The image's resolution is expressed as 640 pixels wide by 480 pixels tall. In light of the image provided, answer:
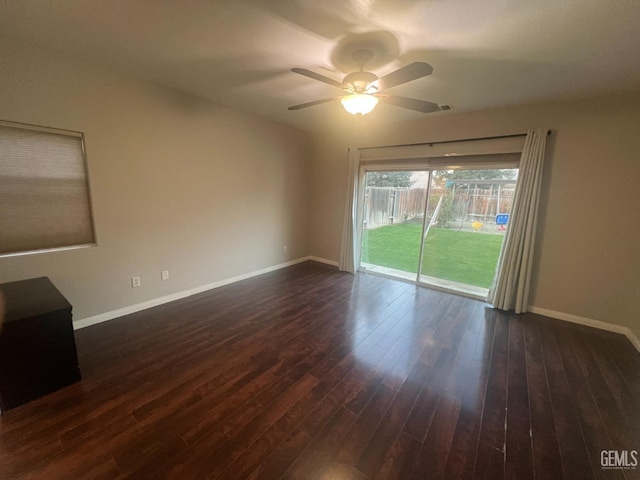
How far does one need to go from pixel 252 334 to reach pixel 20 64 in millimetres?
3041

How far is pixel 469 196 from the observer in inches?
144

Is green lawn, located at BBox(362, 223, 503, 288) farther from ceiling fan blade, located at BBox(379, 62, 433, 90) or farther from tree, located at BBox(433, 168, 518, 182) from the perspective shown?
ceiling fan blade, located at BBox(379, 62, 433, 90)

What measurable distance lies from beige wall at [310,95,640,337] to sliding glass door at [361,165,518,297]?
0.49 m

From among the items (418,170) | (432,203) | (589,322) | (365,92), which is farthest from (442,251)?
(365,92)

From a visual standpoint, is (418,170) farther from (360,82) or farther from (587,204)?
(360,82)

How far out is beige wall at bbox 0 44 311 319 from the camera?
7.22ft

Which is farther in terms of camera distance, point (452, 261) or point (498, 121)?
point (452, 261)

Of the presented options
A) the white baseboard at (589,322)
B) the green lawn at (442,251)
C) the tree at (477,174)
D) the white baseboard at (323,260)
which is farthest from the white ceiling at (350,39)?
the white baseboard at (323,260)

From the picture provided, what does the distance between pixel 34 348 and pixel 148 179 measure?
1.86 m

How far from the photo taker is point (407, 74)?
1.65 metres

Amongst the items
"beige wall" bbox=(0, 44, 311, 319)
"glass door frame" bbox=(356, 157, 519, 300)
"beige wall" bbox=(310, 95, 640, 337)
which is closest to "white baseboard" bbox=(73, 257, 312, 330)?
"beige wall" bbox=(0, 44, 311, 319)

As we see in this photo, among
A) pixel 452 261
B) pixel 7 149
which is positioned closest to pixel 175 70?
pixel 7 149

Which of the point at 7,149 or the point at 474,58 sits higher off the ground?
the point at 474,58

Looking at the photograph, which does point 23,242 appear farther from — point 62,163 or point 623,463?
point 623,463
